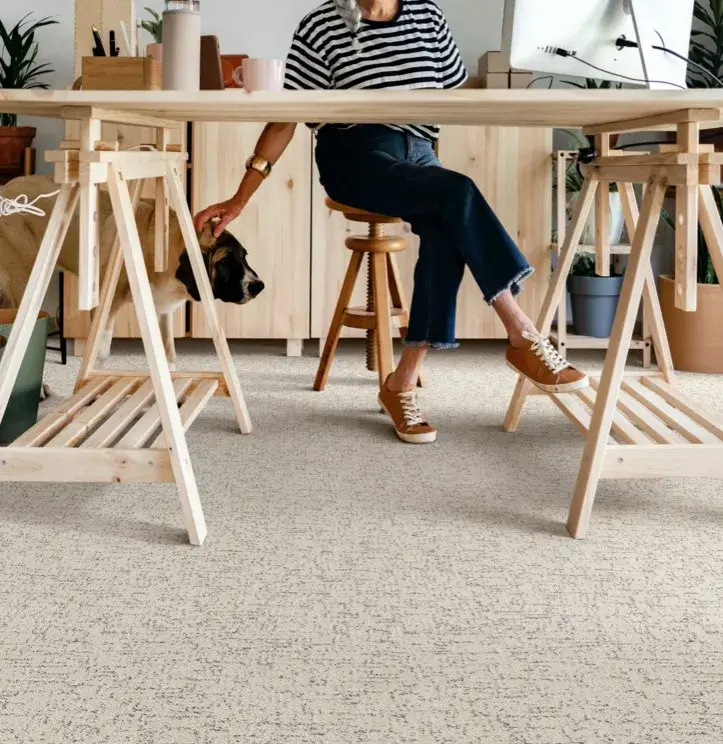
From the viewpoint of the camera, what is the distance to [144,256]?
2.77 metres

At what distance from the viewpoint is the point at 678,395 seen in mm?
2242

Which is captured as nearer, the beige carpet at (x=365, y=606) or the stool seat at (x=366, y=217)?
the beige carpet at (x=365, y=606)

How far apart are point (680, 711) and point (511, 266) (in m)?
1.07

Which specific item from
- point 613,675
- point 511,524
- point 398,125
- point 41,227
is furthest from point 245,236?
point 613,675

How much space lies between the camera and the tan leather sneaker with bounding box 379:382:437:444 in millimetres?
2383

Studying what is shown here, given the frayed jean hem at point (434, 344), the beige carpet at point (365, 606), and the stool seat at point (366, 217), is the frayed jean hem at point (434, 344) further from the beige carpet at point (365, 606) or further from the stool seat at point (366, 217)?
the stool seat at point (366, 217)

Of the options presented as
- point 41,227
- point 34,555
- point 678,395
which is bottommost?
point 34,555

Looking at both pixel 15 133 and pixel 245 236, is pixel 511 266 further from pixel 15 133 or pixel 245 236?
pixel 15 133

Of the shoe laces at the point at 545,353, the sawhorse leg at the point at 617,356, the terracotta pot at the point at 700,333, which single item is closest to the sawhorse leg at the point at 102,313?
the shoe laces at the point at 545,353

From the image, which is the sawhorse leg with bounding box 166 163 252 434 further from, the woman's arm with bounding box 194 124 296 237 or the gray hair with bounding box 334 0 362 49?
the gray hair with bounding box 334 0 362 49

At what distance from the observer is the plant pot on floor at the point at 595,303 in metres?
3.46

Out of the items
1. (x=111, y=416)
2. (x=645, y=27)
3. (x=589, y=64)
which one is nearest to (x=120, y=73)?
(x=111, y=416)

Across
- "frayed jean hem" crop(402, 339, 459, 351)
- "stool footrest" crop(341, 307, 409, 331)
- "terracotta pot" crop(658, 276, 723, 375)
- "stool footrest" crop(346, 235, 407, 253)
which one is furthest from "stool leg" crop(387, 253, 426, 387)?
"terracotta pot" crop(658, 276, 723, 375)

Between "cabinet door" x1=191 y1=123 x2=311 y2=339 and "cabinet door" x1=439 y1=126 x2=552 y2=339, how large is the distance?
55cm
